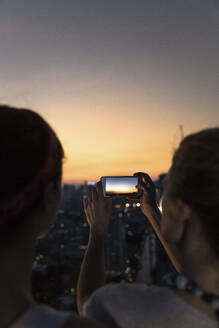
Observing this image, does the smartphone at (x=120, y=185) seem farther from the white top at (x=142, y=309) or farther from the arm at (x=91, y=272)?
the white top at (x=142, y=309)

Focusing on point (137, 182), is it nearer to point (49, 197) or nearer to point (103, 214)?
point (103, 214)

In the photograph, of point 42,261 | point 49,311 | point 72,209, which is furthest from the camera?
point 72,209

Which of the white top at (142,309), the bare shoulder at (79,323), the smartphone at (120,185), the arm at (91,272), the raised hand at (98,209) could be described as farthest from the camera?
the smartphone at (120,185)

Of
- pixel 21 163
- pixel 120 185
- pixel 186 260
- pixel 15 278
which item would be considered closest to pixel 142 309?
pixel 186 260

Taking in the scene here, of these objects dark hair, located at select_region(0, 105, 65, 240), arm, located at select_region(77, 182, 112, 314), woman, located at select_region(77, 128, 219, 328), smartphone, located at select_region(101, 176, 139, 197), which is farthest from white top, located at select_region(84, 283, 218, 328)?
smartphone, located at select_region(101, 176, 139, 197)

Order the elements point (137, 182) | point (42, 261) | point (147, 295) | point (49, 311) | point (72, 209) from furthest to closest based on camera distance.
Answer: point (72, 209), point (42, 261), point (137, 182), point (147, 295), point (49, 311)

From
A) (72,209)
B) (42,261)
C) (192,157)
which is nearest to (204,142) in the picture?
(192,157)

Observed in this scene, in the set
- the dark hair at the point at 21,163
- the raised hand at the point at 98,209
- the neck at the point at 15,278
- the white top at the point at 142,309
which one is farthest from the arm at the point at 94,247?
the dark hair at the point at 21,163

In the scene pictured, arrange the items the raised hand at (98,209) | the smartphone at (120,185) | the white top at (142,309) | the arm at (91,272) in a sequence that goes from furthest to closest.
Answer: the smartphone at (120,185)
the raised hand at (98,209)
the arm at (91,272)
the white top at (142,309)
